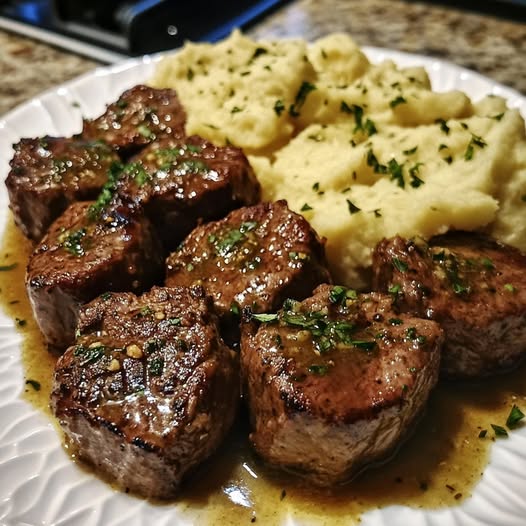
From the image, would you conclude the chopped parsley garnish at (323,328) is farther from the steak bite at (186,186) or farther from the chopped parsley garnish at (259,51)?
the chopped parsley garnish at (259,51)

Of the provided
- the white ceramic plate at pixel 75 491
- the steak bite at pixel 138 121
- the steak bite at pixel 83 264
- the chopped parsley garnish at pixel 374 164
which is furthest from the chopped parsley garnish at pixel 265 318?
the steak bite at pixel 138 121

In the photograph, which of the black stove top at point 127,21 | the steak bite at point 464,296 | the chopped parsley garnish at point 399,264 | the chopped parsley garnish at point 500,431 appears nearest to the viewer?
the chopped parsley garnish at point 500,431

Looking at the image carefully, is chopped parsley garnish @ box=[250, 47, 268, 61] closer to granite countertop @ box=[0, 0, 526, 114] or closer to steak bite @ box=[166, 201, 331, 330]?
steak bite @ box=[166, 201, 331, 330]

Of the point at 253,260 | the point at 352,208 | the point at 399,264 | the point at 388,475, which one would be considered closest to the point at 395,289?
the point at 399,264

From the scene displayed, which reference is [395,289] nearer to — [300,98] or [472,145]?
[472,145]

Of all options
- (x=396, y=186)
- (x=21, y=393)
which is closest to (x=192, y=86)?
(x=396, y=186)

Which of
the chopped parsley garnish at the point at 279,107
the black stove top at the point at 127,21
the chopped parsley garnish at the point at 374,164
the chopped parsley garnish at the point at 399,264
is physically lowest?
the black stove top at the point at 127,21

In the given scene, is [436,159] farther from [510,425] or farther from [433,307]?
[510,425]
